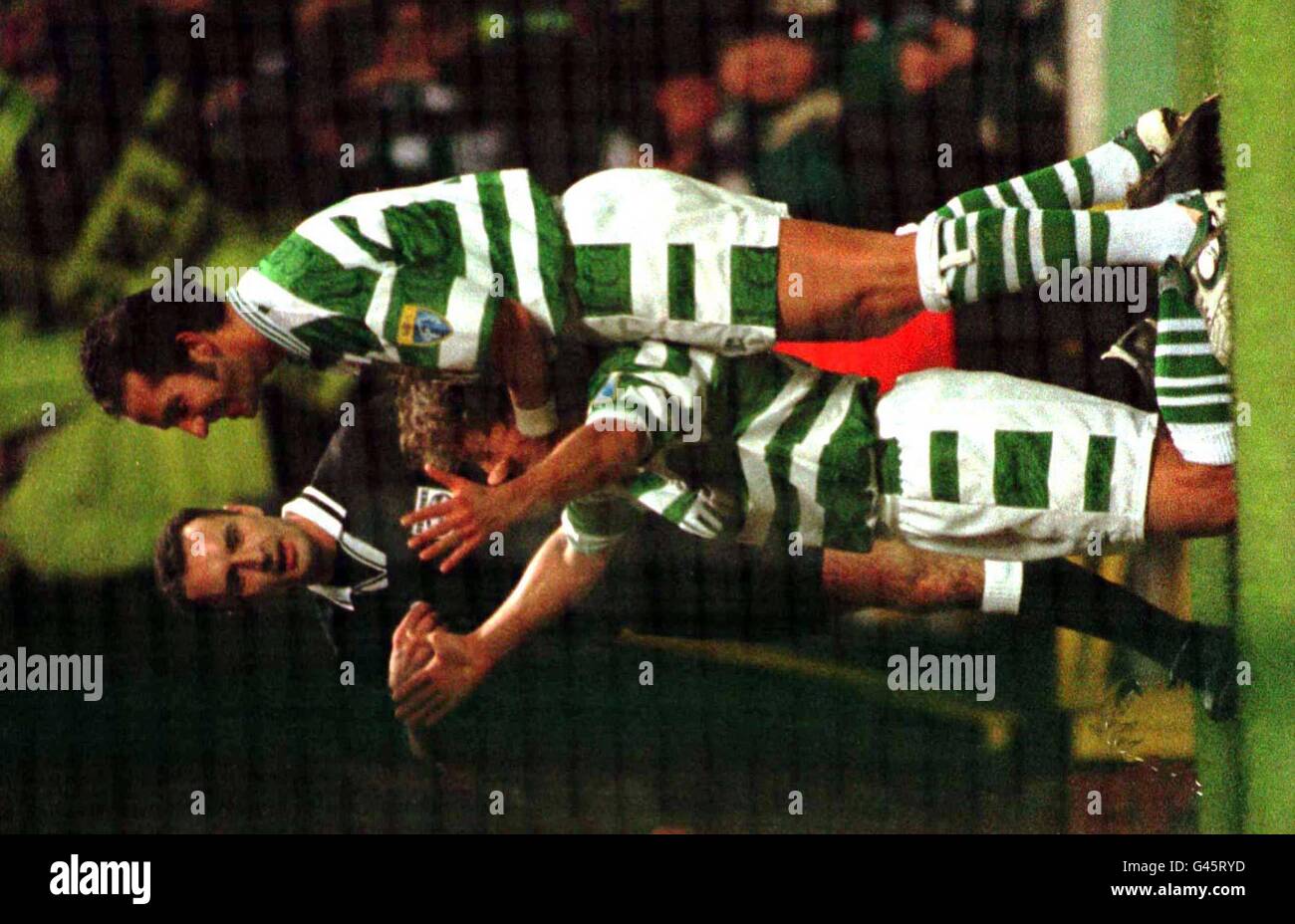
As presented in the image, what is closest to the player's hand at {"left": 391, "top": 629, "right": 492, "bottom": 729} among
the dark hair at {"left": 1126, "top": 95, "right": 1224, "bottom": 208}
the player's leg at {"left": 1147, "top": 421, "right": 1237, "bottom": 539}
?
the player's leg at {"left": 1147, "top": 421, "right": 1237, "bottom": 539}

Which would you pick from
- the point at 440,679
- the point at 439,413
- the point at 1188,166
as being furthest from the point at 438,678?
the point at 1188,166

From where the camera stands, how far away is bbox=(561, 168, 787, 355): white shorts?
2.15 meters

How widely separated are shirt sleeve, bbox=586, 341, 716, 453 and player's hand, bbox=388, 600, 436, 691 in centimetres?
37

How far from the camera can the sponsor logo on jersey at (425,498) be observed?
A: 2.21 meters

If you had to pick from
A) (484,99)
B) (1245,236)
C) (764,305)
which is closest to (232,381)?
(484,99)

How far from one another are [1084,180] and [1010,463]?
405 mm

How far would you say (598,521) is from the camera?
2.23m

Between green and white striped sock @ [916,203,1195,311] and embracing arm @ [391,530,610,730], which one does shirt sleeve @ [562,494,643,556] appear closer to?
embracing arm @ [391,530,610,730]

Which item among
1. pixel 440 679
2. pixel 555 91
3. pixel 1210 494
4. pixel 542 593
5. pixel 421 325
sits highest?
pixel 555 91

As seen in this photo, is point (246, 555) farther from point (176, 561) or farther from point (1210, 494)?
point (1210, 494)

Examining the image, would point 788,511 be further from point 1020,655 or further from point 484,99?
point 484,99

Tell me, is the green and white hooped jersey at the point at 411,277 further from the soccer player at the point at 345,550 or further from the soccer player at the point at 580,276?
the soccer player at the point at 345,550

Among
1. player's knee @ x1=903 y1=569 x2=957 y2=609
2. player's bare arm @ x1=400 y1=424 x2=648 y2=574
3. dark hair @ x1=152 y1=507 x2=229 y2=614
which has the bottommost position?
player's knee @ x1=903 y1=569 x2=957 y2=609
